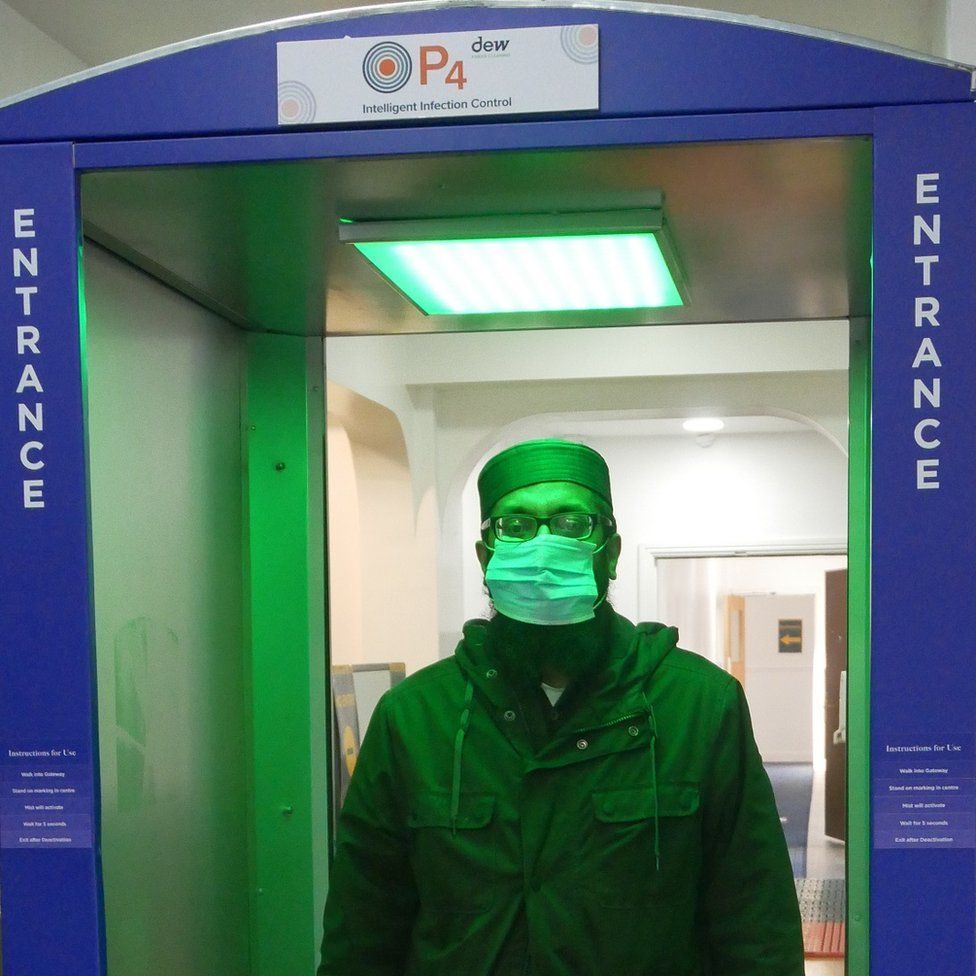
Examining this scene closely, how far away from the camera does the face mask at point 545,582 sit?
1960mm

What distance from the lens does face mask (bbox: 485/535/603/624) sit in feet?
6.43

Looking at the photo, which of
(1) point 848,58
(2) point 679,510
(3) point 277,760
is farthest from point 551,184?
(2) point 679,510

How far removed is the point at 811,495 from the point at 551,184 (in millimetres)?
7070

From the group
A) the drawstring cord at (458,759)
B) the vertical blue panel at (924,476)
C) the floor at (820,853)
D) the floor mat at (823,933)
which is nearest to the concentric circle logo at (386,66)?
the vertical blue panel at (924,476)

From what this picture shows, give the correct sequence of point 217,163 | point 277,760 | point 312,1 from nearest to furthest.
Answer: point 217,163 → point 277,760 → point 312,1

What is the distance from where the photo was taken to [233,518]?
2787mm

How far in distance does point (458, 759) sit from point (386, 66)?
3.40ft

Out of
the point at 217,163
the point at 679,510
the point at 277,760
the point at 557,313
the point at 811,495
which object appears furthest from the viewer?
the point at 679,510

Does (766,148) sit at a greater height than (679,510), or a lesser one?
greater

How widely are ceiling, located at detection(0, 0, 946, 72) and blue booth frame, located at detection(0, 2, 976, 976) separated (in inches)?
76.7

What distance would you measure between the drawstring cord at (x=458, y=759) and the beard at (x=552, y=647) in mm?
86

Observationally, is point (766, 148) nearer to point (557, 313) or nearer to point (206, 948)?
point (557, 313)

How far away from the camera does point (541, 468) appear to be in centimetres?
205

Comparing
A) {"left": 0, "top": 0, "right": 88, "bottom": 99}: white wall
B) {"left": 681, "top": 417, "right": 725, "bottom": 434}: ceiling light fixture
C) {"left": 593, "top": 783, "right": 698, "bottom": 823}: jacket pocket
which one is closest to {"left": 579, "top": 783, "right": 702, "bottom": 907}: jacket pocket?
{"left": 593, "top": 783, "right": 698, "bottom": 823}: jacket pocket
